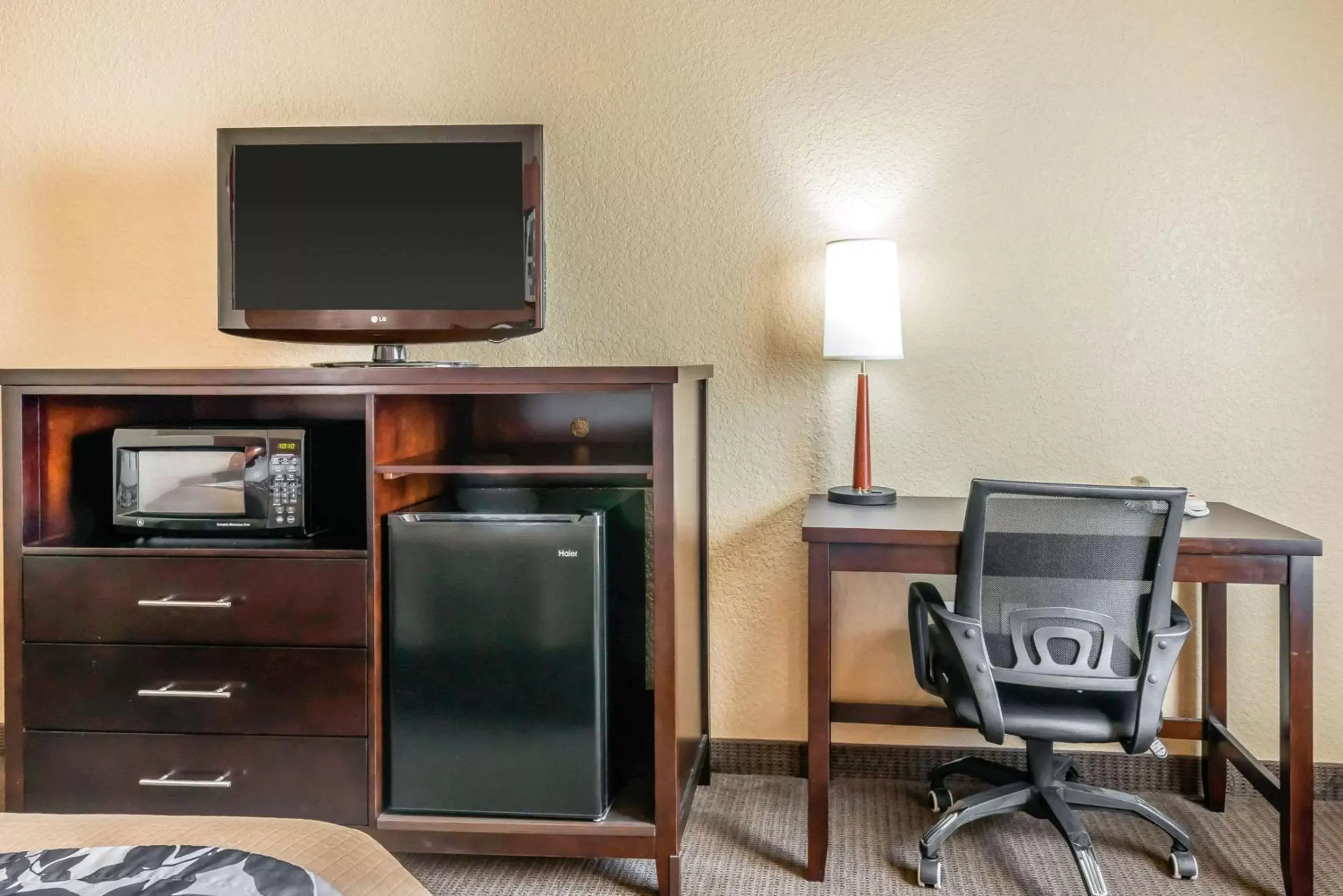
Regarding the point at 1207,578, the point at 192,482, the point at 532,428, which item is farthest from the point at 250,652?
the point at 1207,578

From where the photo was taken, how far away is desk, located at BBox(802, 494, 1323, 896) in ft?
5.82

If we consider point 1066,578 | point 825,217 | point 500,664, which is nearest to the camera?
point 1066,578

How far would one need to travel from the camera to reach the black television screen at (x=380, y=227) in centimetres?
218

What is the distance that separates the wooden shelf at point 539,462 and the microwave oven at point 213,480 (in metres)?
0.21

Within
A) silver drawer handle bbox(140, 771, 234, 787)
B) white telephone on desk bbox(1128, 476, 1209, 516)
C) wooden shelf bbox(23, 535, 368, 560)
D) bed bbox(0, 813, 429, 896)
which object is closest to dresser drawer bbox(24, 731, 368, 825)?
silver drawer handle bbox(140, 771, 234, 787)

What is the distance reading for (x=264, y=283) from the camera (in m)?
2.22

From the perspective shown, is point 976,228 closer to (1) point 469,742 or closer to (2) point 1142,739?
(2) point 1142,739

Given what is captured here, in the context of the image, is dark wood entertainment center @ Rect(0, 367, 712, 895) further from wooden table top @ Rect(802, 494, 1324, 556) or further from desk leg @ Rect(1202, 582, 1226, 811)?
desk leg @ Rect(1202, 582, 1226, 811)

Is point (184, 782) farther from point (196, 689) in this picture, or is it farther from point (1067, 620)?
point (1067, 620)

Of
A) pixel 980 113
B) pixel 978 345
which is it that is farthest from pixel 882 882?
pixel 980 113

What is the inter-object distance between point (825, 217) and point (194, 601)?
1.70m

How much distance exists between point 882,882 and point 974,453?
1.03 meters

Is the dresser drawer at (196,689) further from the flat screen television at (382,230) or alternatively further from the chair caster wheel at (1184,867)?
the chair caster wheel at (1184,867)

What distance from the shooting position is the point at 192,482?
1971 millimetres
